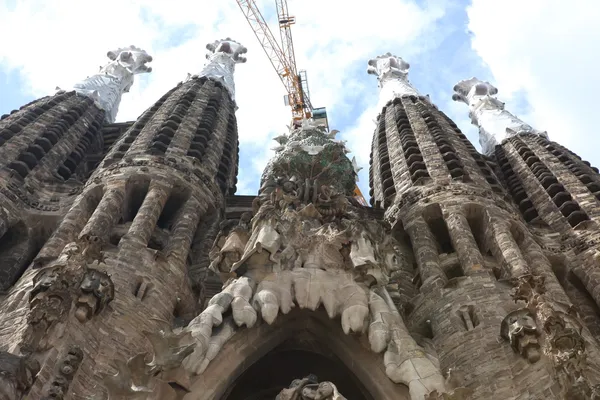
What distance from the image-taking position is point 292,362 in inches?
522

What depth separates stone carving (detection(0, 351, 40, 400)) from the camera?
11.5 m

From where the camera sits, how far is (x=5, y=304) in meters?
17.5

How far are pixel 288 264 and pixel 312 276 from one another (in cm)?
66

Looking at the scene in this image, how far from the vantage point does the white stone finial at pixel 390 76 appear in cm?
4547

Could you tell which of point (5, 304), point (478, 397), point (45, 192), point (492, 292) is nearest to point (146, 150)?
point (45, 192)

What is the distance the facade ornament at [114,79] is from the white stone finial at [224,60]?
3918mm

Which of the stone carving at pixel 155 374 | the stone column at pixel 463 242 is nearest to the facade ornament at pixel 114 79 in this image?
the stone column at pixel 463 242

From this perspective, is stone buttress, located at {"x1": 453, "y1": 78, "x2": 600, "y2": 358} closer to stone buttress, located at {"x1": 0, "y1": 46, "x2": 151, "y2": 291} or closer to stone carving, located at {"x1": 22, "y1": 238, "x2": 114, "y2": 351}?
stone carving, located at {"x1": 22, "y1": 238, "x2": 114, "y2": 351}

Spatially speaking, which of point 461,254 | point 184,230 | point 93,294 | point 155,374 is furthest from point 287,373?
point 184,230

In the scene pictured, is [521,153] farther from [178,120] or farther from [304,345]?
[304,345]

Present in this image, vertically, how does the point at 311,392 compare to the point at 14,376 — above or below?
below

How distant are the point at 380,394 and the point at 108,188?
49.1 ft

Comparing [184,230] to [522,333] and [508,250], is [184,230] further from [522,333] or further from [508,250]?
[522,333]

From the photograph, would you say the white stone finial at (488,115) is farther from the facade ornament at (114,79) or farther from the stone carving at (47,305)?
the stone carving at (47,305)
